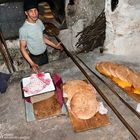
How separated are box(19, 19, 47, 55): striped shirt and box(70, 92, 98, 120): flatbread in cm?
157

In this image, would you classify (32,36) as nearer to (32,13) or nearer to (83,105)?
(32,13)

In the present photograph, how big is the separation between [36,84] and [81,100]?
2.83 ft

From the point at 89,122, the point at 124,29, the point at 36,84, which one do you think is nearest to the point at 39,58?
the point at 36,84

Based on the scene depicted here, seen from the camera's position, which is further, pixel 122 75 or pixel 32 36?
pixel 32 36

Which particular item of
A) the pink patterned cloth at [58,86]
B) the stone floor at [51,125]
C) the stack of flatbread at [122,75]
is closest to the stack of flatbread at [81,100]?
the pink patterned cloth at [58,86]

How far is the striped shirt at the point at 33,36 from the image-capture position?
5.43 m

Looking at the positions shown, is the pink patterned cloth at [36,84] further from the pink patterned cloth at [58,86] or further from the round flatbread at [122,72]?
the round flatbread at [122,72]

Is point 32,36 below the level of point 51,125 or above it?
above

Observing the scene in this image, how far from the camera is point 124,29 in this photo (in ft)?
19.5

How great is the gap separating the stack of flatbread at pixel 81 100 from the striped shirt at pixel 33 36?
123 centimetres

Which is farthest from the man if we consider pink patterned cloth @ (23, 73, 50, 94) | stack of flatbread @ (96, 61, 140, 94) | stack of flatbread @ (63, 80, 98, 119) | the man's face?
stack of flatbread @ (96, 61, 140, 94)

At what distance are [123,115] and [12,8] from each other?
410 cm

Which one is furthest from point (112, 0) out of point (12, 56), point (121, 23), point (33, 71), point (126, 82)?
point (12, 56)

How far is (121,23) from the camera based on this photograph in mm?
5871
